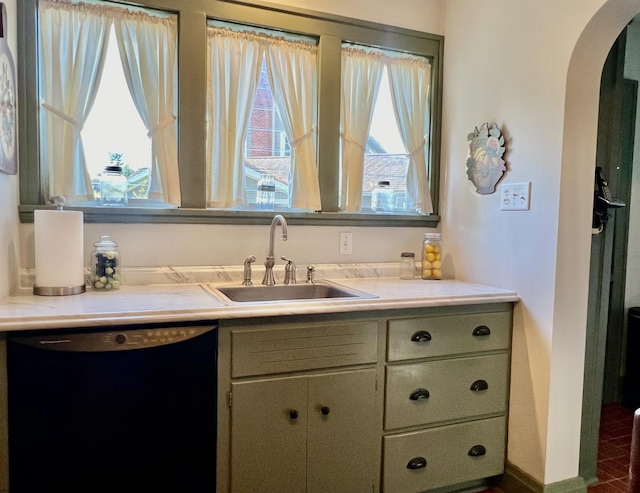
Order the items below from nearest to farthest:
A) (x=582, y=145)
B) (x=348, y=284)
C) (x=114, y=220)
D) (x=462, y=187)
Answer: (x=582, y=145) < (x=114, y=220) < (x=348, y=284) < (x=462, y=187)

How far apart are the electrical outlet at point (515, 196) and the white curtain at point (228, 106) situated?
1246 mm

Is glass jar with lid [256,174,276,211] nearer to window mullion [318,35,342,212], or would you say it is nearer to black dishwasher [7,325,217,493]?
window mullion [318,35,342,212]

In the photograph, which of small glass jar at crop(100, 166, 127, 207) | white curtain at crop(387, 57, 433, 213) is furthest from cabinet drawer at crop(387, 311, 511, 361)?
small glass jar at crop(100, 166, 127, 207)

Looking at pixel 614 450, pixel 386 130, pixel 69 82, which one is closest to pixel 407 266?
pixel 386 130

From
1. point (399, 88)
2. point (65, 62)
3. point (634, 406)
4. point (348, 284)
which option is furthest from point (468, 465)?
point (65, 62)

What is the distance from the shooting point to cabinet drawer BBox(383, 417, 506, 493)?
1.99 metres

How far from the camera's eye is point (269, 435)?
5.79 ft

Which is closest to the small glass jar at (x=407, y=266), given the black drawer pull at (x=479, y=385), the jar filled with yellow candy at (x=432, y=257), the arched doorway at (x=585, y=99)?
the jar filled with yellow candy at (x=432, y=257)

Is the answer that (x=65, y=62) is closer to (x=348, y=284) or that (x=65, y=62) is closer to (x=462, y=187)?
(x=348, y=284)

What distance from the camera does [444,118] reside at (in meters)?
2.73

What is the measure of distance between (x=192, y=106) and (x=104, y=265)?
2.72 feet

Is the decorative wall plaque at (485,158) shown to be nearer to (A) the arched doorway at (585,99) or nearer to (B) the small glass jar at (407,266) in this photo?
(A) the arched doorway at (585,99)

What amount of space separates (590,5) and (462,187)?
39.0 inches

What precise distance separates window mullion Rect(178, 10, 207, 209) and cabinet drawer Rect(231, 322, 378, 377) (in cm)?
85
